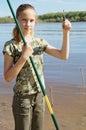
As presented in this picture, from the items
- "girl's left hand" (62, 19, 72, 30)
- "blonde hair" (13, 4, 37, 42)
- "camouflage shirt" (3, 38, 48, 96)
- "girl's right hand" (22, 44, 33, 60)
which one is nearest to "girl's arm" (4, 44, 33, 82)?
"girl's right hand" (22, 44, 33, 60)

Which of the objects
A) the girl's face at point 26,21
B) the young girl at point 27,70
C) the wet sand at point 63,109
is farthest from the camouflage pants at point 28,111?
the wet sand at point 63,109

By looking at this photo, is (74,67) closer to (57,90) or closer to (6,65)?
(57,90)

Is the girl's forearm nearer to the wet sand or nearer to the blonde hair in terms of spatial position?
the blonde hair

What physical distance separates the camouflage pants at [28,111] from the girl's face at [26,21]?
1.96ft

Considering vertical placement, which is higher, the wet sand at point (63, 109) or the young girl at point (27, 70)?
the young girl at point (27, 70)

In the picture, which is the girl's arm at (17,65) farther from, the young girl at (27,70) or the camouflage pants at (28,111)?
the camouflage pants at (28,111)

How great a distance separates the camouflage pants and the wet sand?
144 inches

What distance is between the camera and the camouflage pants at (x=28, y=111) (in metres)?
3.91

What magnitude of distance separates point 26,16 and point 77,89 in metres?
8.96

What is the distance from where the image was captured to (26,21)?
3943 mm

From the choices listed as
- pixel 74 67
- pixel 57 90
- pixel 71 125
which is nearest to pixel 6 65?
pixel 71 125

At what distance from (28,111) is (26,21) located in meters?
0.83

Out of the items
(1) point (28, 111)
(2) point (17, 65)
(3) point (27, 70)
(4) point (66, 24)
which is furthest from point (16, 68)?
(4) point (66, 24)

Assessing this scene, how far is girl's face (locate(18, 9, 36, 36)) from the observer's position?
3936 mm
